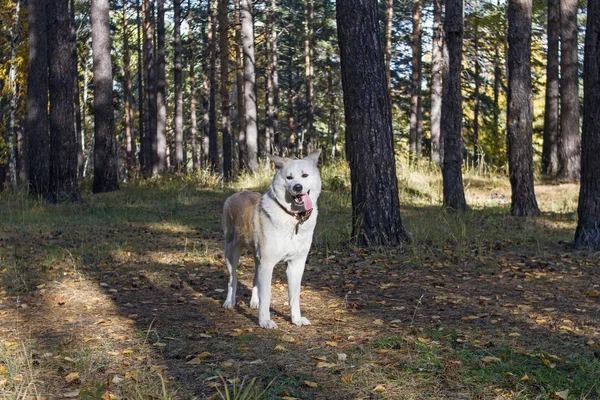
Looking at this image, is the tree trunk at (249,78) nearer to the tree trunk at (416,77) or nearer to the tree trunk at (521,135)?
the tree trunk at (416,77)

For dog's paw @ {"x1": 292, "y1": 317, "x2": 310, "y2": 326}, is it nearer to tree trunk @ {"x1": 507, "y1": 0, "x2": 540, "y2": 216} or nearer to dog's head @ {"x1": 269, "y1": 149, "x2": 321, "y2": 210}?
dog's head @ {"x1": 269, "y1": 149, "x2": 321, "y2": 210}

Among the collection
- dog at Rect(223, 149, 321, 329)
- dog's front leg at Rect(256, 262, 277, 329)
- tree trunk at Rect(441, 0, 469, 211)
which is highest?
tree trunk at Rect(441, 0, 469, 211)

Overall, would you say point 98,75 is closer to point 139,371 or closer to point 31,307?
point 31,307

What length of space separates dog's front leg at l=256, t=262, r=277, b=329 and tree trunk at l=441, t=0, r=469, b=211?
26.8ft

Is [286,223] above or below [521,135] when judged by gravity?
below

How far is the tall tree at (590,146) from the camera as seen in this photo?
8797 mm

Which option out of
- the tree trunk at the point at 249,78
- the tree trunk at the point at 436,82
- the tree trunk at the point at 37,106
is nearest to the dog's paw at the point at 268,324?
the tree trunk at the point at 37,106

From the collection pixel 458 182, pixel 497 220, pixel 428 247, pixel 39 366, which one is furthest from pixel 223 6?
pixel 39 366

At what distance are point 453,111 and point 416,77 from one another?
54.1 feet

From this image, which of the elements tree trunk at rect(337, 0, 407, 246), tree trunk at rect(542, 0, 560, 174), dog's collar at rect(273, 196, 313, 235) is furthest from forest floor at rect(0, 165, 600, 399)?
tree trunk at rect(542, 0, 560, 174)

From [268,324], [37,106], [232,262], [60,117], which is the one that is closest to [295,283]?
[268,324]

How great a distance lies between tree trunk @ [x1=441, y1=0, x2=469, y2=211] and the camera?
1332cm

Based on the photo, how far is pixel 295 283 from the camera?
6023 mm

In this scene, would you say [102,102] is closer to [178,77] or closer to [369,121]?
[369,121]
